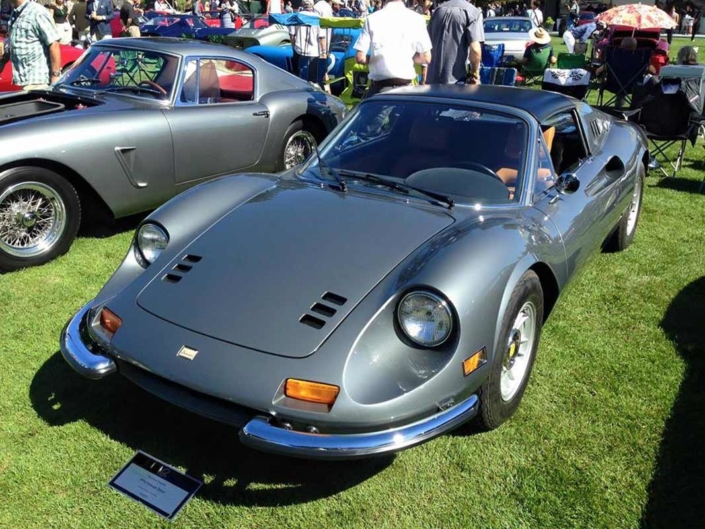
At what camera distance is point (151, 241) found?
2967 mm

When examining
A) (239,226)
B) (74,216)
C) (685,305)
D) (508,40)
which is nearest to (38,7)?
(74,216)

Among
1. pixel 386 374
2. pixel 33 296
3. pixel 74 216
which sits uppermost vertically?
pixel 386 374

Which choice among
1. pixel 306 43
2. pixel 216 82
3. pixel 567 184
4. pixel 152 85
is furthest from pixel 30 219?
pixel 306 43

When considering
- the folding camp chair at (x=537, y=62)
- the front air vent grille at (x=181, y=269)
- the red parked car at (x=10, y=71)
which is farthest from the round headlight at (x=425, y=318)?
the folding camp chair at (x=537, y=62)

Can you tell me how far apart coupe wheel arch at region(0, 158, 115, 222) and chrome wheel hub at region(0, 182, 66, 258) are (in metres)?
0.13

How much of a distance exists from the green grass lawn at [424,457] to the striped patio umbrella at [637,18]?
9.71m

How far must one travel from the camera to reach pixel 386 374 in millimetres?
2227

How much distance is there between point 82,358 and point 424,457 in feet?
4.68

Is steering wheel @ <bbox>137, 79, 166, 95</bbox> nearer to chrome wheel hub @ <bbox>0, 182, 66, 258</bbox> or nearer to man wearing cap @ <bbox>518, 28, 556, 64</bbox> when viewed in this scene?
chrome wheel hub @ <bbox>0, 182, 66, 258</bbox>

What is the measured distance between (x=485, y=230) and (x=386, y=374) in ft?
2.77

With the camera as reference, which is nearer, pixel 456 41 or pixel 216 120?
pixel 216 120

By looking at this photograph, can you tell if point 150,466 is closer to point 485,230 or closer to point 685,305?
point 485,230

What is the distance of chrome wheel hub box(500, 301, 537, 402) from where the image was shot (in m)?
2.73

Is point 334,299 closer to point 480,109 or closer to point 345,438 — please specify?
point 345,438
